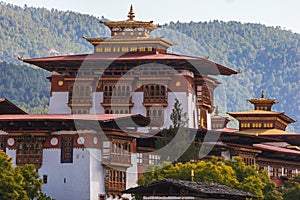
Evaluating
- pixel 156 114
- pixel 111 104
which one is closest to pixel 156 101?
pixel 156 114

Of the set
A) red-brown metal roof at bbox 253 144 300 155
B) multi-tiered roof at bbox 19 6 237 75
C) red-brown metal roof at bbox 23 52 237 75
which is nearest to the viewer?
red-brown metal roof at bbox 23 52 237 75

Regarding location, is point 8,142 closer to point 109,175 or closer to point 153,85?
point 109,175

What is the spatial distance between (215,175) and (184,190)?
1524 cm

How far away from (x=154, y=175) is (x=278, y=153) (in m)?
33.4

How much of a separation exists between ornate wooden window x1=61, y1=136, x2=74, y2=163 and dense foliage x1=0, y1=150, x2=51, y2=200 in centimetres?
470

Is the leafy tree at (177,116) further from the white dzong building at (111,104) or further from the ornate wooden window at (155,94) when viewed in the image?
the ornate wooden window at (155,94)

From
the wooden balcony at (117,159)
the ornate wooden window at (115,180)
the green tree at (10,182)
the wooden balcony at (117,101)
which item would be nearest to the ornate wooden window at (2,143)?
the wooden balcony at (117,159)

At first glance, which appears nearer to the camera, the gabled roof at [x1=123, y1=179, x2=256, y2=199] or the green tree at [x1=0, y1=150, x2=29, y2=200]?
the gabled roof at [x1=123, y1=179, x2=256, y2=199]

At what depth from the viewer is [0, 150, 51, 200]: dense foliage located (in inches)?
2854

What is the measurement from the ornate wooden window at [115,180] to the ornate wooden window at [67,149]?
367 centimetres

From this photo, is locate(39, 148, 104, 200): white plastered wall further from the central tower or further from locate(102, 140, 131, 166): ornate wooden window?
the central tower

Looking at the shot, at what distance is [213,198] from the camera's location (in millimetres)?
67188

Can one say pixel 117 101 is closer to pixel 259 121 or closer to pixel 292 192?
pixel 292 192

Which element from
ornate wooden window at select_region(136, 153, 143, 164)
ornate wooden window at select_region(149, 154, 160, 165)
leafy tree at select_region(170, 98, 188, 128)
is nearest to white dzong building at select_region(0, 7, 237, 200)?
ornate wooden window at select_region(136, 153, 143, 164)
